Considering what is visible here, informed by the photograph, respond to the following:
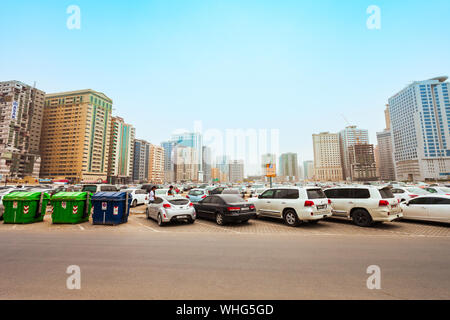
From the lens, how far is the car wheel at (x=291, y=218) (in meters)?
10.0

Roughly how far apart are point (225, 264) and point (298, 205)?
240 inches

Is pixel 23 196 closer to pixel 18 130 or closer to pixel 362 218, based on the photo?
pixel 362 218

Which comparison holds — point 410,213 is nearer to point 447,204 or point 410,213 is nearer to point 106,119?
point 447,204

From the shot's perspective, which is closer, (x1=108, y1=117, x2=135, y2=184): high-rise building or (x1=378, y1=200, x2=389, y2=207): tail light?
(x1=378, y1=200, x2=389, y2=207): tail light

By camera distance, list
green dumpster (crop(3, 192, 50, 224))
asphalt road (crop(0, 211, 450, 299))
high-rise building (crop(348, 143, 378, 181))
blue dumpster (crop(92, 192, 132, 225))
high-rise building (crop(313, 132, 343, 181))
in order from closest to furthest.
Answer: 1. asphalt road (crop(0, 211, 450, 299))
2. blue dumpster (crop(92, 192, 132, 225))
3. green dumpster (crop(3, 192, 50, 224))
4. high-rise building (crop(348, 143, 378, 181))
5. high-rise building (crop(313, 132, 343, 181))

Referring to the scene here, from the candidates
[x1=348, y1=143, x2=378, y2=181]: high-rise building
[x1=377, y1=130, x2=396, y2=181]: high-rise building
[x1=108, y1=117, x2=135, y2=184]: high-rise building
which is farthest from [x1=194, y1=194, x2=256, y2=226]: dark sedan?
[x1=377, y1=130, x2=396, y2=181]: high-rise building

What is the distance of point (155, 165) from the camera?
570ft

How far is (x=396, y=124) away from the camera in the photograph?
149 m

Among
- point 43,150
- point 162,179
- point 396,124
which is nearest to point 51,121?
point 43,150

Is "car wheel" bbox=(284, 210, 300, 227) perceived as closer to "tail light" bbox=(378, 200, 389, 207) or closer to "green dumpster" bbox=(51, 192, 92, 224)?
"tail light" bbox=(378, 200, 389, 207)

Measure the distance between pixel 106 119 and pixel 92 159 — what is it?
25.5m

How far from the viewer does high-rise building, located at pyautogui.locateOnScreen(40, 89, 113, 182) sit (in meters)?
111

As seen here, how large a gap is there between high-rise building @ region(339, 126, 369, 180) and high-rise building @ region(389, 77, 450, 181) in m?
27.5

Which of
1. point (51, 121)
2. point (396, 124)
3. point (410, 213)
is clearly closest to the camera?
point (410, 213)
